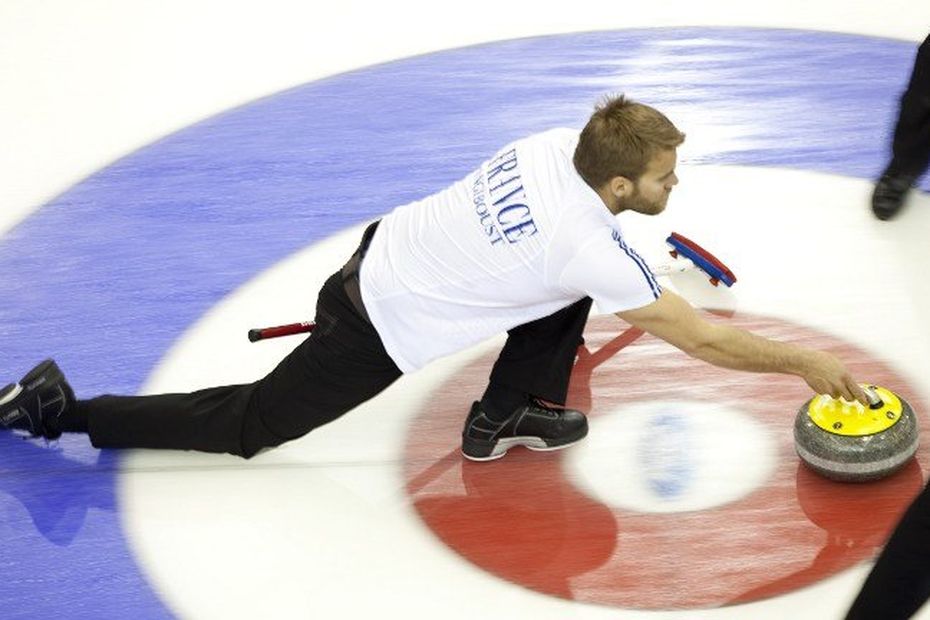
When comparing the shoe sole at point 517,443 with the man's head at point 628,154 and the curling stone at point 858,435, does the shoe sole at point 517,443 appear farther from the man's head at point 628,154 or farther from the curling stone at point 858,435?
the man's head at point 628,154

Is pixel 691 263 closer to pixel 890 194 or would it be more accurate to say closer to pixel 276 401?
pixel 890 194

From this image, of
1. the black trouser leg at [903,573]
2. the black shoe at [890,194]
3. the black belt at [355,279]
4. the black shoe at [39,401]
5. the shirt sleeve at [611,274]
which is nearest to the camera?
the black trouser leg at [903,573]

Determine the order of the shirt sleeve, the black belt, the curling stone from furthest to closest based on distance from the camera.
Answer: the black belt, the curling stone, the shirt sleeve

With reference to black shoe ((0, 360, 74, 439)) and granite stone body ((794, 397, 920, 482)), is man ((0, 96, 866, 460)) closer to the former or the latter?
black shoe ((0, 360, 74, 439))

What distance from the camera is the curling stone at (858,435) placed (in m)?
4.06

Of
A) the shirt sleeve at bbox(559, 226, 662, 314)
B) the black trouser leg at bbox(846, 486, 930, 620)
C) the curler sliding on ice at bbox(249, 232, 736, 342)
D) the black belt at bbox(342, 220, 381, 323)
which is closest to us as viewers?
the black trouser leg at bbox(846, 486, 930, 620)

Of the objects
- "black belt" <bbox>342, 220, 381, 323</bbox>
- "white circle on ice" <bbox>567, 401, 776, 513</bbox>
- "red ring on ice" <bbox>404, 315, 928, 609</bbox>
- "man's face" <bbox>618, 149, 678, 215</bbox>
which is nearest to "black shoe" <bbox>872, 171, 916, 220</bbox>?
"red ring on ice" <bbox>404, 315, 928, 609</bbox>

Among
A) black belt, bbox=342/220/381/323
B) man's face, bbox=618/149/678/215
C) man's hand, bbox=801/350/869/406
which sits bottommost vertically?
man's hand, bbox=801/350/869/406

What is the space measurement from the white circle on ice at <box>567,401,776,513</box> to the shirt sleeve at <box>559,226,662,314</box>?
72 centimetres

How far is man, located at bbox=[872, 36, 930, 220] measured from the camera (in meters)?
5.46

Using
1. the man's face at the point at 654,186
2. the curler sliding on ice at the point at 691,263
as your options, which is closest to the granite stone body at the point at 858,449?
→ the man's face at the point at 654,186

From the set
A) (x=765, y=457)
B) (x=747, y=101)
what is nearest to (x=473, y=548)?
(x=765, y=457)

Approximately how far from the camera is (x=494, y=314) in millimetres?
Answer: 4133

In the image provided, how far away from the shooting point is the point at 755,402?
4648 millimetres
